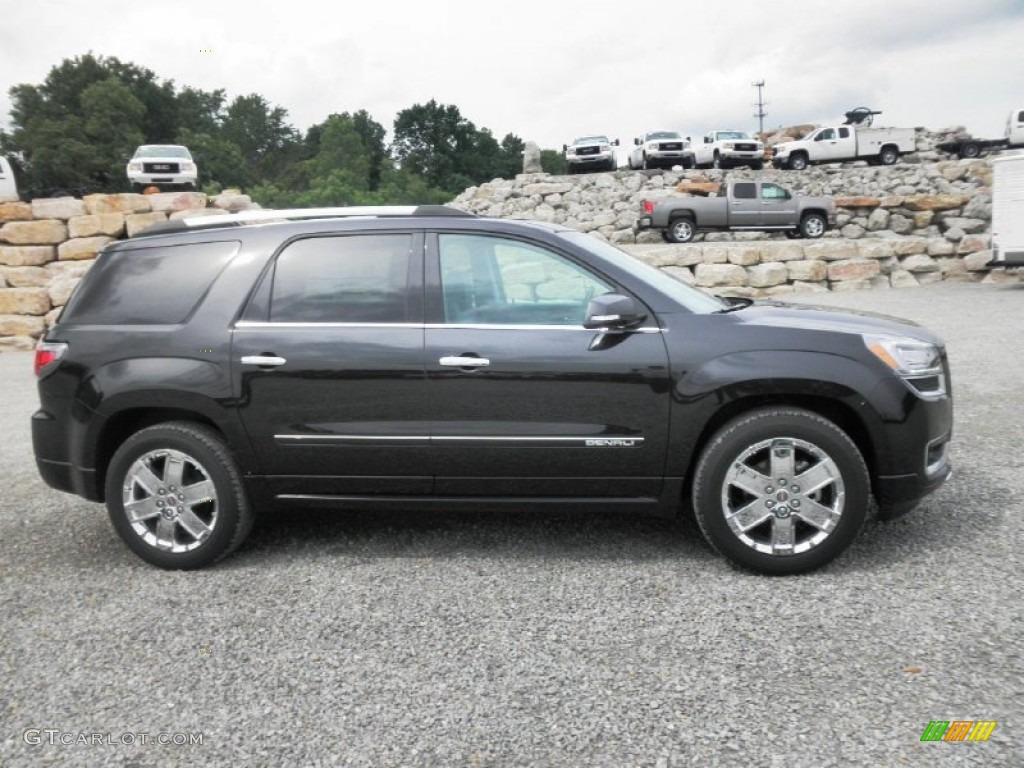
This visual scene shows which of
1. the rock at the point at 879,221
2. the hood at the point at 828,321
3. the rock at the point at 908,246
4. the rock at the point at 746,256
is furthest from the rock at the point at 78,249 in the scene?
the rock at the point at 879,221

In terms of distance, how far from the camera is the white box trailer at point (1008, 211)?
17562 millimetres

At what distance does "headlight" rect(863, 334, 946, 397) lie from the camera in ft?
13.1

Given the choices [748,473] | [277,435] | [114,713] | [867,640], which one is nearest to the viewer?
[114,713]

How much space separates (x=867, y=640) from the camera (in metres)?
3.34

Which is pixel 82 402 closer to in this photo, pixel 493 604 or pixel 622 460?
pixel 493 604

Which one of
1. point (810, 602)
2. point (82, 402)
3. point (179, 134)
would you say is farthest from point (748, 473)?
point (179, 134)

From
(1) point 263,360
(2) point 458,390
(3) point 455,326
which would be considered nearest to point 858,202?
(3) point 455,326

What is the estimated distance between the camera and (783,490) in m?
3.94

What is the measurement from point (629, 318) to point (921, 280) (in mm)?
18523

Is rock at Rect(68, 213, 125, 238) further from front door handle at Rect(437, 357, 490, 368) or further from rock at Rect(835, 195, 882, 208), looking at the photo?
rock at Rect(835, 195, 882, 208)

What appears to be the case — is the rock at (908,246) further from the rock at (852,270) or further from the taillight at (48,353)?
the taillight at (48,353)

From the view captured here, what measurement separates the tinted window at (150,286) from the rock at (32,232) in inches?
560

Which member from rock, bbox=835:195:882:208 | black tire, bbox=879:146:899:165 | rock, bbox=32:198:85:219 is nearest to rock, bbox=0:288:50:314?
rock, bbox=32:198:85:219

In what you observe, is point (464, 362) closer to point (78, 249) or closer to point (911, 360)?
point (911, 360)
